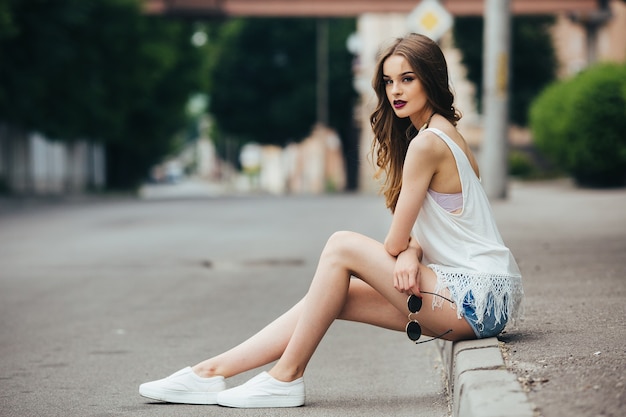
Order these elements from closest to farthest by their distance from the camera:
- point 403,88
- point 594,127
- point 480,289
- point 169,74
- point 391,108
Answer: point 480,289
point 403,88
point 391,108
point 594,127
point 169,74

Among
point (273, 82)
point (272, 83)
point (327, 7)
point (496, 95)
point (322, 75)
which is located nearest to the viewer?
point (496, 95)

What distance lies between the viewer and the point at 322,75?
57.1m

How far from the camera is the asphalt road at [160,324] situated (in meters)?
5.27

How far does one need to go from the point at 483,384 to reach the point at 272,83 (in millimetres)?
53025

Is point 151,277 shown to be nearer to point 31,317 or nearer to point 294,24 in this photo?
point 31,317

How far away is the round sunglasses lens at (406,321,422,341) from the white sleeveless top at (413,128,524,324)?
14 cm

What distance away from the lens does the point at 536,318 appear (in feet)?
19.5

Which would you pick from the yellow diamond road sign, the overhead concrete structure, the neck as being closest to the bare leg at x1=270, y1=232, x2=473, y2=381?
the neck

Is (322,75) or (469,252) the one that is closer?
(469,252)

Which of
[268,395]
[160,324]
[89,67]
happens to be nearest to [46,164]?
[89,67]

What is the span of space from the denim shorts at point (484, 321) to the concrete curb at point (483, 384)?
0.11 ft

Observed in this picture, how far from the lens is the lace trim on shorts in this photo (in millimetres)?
4926

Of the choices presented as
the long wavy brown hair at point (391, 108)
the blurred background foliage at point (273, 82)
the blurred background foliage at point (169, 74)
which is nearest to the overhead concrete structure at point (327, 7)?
the blurred background foliage at point (169, 74)

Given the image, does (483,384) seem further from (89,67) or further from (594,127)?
(89,67)
